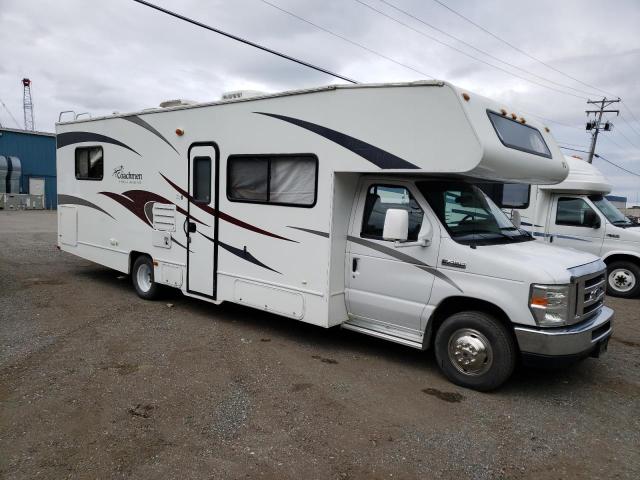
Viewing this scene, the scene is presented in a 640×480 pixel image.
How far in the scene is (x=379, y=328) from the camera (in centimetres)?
557

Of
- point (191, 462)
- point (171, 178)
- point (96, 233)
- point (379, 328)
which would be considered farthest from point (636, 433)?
point (96, 233)

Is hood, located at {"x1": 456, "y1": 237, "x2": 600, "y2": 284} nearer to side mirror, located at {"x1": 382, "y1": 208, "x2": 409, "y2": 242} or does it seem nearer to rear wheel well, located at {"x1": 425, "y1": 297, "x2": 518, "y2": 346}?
rear wheel well, located at {"x1": 425, "y1": 297, "x2": 518, "y2": 346}

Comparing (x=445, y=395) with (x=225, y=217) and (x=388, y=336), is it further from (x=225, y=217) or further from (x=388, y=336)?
(x=225, y=217)

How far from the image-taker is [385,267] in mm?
5422

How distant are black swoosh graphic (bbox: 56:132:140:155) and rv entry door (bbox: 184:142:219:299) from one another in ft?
5.02

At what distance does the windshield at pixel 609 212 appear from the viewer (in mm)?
9977

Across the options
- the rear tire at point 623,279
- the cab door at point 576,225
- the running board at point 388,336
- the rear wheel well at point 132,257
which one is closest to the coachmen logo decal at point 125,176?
the rear wheel well at point 132,257

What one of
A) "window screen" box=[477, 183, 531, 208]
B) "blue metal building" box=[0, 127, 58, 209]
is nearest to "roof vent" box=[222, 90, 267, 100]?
"window screen" box=[477, 183, 531, 208]

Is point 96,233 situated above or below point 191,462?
above

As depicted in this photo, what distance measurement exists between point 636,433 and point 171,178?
6318 mm

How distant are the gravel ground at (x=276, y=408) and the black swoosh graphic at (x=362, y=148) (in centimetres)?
221

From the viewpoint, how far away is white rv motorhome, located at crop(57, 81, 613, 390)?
4668mm

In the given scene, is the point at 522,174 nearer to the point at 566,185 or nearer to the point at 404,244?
the point at 404,244

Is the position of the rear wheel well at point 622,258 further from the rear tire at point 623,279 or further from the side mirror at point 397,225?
the side mirror at point 397,225
